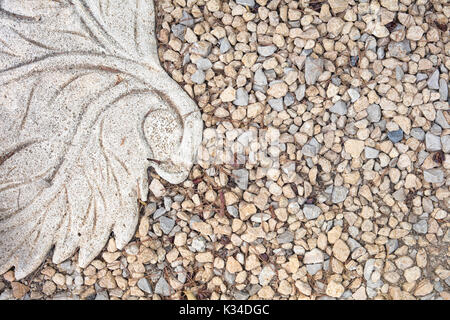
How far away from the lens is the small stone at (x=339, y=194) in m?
1.43

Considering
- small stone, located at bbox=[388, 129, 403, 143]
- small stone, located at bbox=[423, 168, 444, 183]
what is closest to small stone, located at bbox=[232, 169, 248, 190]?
small stone, located at bbox=[388, 129, 403, 143]

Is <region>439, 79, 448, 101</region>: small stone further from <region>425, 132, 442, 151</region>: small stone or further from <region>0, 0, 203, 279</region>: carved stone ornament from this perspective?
<region>0, 0, 203, 279</region>: carved stone ornament

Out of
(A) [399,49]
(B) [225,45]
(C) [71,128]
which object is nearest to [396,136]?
(A) [399,49]

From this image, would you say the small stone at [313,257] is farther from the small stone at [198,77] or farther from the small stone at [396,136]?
the small stone at [198,77]

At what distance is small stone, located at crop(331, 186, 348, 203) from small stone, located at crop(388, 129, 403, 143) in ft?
0.81

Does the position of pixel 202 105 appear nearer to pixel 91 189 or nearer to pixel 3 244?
pixel 91 189

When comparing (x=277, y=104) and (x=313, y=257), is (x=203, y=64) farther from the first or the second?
(x=313, y=257)

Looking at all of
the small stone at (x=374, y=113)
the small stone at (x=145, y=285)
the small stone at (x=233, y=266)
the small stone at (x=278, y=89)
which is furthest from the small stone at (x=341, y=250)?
the small stone at (x=145, y=285)

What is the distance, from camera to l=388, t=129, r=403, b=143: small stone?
1.44 m

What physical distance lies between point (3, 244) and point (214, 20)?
43.0 inches

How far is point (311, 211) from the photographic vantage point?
4.67ft

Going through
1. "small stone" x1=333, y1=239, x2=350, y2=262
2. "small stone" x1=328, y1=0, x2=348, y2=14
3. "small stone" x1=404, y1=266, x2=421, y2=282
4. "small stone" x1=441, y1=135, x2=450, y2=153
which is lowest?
"small stone" x1=404, y1=266, x2=421, y2=282

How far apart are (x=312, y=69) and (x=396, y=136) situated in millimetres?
386
